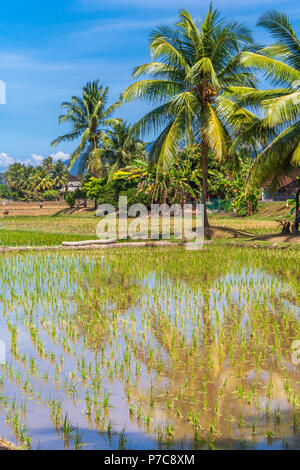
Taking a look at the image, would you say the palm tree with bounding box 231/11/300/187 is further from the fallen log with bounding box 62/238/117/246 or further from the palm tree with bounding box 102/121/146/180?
the palm tree with bounding box 102/121/146/180

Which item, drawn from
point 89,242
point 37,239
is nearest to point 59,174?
point 37,239

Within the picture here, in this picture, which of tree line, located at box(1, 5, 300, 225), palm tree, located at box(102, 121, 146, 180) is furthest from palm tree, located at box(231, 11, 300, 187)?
palm tree, located at box(102, 121, 146, 180)

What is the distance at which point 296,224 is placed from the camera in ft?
50.3

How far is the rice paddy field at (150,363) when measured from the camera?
10.5 feet

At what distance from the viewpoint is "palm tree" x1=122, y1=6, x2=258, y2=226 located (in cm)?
1499

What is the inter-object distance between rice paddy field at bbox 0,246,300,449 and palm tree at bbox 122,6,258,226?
23.1 ft

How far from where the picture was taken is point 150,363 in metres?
4.48

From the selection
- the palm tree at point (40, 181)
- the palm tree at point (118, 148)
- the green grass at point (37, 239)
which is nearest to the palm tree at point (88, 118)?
the palm tree at point (118, 148)

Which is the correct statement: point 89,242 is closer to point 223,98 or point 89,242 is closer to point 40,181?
point 223,98

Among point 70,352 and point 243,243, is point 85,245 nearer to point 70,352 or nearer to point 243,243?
point 243,243

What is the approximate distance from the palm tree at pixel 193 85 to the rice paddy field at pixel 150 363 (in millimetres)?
7028

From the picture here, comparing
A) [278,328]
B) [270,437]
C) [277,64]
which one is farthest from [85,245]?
[270,437]

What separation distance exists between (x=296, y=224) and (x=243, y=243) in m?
1.77

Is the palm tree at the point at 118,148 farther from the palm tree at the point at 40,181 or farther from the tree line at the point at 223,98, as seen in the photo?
the palm tree at the point at 40,181
